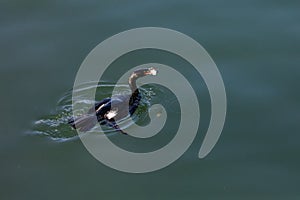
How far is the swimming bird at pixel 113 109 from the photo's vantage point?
5055 mm

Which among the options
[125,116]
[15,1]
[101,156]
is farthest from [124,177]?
[15,1]

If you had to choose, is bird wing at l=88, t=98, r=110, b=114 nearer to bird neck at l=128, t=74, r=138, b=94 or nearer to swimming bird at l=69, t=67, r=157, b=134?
swimming bird at l=69, t=67, r=157, b=134

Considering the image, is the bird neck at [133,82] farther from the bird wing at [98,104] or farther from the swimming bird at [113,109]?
the bird wing at [98,104]

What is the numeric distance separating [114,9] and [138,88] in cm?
131

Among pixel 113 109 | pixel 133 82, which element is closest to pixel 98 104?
pixel 113 109

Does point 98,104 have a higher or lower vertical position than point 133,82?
lower

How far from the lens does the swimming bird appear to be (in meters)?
5.05

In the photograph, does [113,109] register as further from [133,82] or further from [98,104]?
[133,82]

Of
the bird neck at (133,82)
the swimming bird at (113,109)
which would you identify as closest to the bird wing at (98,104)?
the swimming bird at (113,109)

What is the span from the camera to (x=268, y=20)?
614 cm

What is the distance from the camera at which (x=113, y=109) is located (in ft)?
16.8

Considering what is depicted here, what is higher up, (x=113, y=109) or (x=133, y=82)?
(x=133, y=82)

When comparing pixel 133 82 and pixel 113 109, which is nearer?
pixel 113 109

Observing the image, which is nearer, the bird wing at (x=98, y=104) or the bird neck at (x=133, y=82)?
the bird wing at (x=98, y=104)
